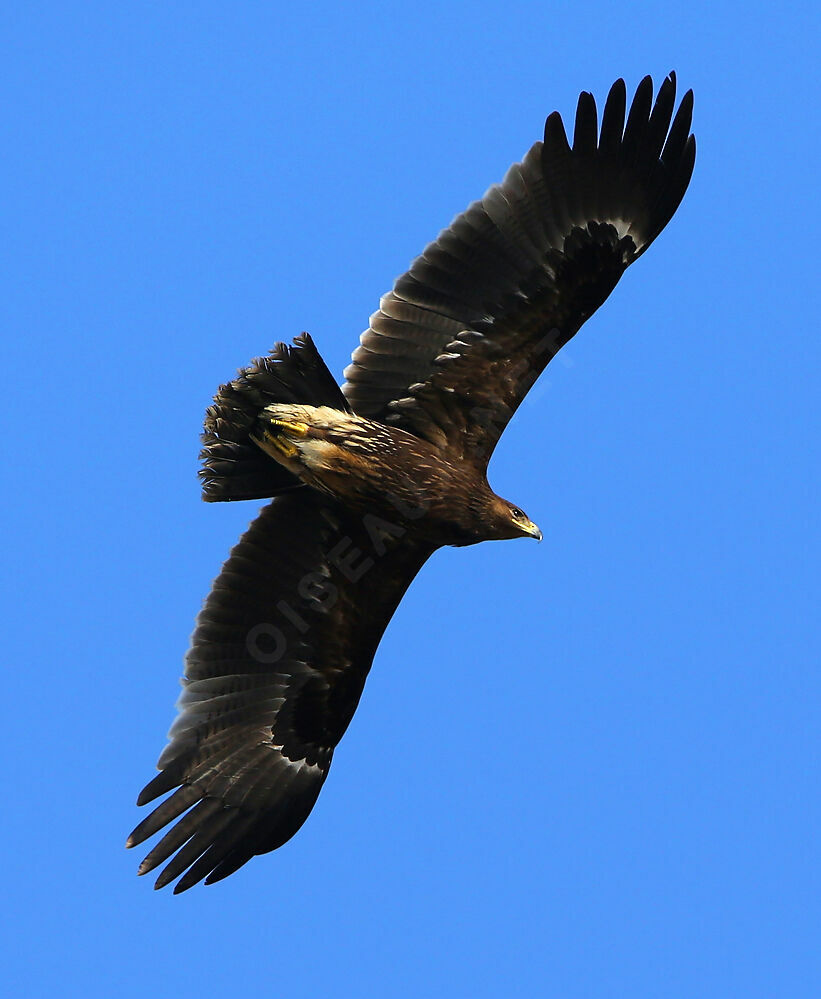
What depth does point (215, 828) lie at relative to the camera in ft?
34.4

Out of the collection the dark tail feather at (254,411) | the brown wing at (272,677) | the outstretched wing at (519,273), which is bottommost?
the brown wing at (272,677)

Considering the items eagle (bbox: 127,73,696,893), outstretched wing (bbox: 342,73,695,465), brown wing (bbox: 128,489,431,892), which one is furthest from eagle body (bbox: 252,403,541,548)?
brown wing (bbox: 128,489,431,892)

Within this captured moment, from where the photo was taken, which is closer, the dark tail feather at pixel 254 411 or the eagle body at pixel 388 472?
the dark tail feather at pixel 254 411

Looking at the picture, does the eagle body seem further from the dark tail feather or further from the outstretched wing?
the outstretched wing

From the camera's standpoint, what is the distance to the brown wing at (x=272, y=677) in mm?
10508

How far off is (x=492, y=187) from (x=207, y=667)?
11.2 feet

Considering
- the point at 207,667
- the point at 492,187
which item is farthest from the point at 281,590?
the point at 492,187

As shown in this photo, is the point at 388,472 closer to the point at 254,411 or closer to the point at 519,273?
the point at 254,411

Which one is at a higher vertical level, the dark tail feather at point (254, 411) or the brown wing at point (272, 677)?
the dark tail feather at point (254, 411)

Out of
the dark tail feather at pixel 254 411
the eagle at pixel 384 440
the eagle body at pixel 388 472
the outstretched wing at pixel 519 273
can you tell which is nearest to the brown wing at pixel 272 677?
the eagle at pixel 384 440

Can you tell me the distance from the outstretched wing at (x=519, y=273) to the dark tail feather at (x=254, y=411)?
52 cm

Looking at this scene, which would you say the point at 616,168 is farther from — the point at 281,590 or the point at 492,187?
the point at 281,590

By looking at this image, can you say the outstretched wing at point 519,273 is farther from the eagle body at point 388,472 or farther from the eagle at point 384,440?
the eagle body at point 388,472

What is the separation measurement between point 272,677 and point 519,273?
298cm
